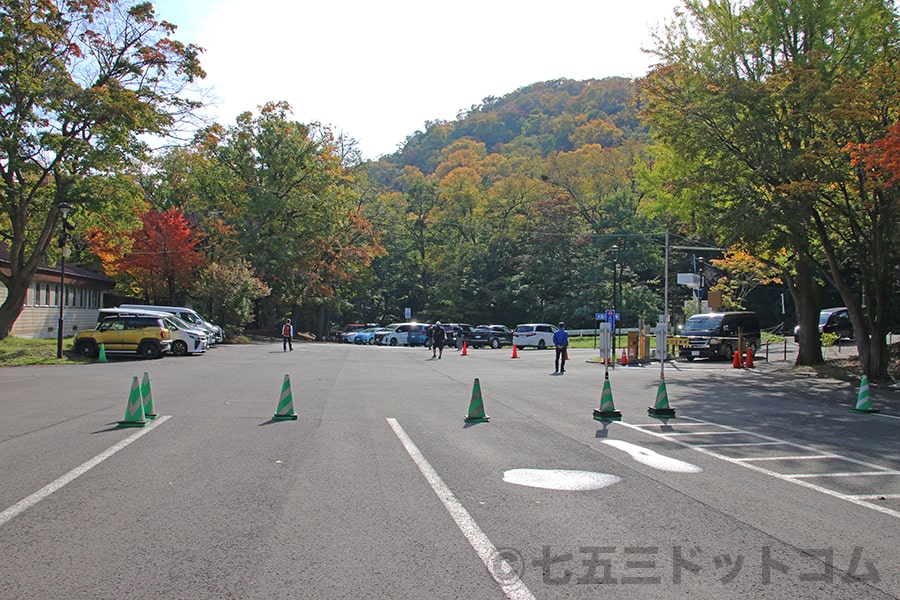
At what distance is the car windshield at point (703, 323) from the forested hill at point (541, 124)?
204ft

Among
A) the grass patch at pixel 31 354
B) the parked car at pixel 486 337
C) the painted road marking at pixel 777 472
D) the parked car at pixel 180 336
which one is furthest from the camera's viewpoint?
the parked car at pixel 486 337

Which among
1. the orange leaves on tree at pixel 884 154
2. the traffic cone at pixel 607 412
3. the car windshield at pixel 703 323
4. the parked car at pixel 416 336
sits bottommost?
the traffic cone at pixel 607 412

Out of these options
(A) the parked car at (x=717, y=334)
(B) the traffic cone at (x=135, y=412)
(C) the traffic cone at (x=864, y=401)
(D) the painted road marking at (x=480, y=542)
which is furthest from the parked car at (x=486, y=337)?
(D) the painted road marking at (x=480, y=542)

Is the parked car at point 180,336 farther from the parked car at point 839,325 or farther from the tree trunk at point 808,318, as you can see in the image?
the parked car at point 839,325

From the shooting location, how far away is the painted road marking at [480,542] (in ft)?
15.0

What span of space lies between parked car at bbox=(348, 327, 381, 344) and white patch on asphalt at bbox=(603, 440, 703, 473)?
4783cm

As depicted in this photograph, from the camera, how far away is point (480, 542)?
5.51 m

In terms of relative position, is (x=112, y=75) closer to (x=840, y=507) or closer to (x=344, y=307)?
(x=840, y=507)

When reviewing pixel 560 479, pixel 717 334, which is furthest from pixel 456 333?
pixel 560 479

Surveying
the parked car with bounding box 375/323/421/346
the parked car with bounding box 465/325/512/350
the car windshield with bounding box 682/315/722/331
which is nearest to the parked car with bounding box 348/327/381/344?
the parked car with bounding box 375/323/421/346

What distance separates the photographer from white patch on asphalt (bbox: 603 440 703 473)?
8.57 metres

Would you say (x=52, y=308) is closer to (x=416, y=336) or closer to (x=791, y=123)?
(x=416, y=336)

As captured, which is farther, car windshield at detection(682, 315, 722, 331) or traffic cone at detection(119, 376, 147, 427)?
car windshield at detection(682, 315, 722, 331)

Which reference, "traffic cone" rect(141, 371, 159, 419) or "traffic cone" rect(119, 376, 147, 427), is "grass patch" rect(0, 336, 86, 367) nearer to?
"traffic cone" rect(141, 371, 159, 419)
